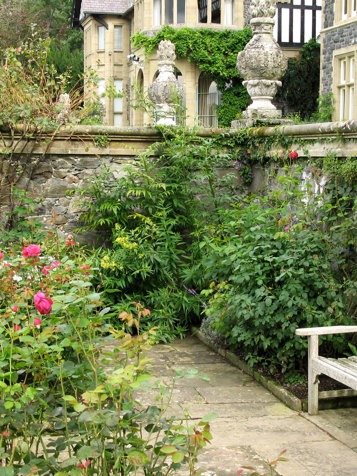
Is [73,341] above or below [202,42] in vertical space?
below

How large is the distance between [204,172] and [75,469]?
5.47m

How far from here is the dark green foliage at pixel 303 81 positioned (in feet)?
87.5

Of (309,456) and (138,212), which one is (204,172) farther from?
(309,456)

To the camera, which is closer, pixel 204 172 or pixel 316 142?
pixel 316 142

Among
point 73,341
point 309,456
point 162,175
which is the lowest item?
point 309,456

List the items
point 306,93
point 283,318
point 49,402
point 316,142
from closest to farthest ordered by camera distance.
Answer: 1. point 49,402
2. point 283,318
3. point 316,142
4. point 306,93

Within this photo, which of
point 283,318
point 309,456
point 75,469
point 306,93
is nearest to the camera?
point 75,469

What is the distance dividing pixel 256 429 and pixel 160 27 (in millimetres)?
23297

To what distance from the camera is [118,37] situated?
105 ft

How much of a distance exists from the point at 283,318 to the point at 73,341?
243 centimetres

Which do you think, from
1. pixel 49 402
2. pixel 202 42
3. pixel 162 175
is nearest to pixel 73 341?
pixel 49 402

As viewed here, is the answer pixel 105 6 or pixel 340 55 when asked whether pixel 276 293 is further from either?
pixel 105 6

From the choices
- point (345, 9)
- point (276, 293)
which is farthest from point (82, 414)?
point (345, 9)

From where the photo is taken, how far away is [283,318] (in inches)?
212
